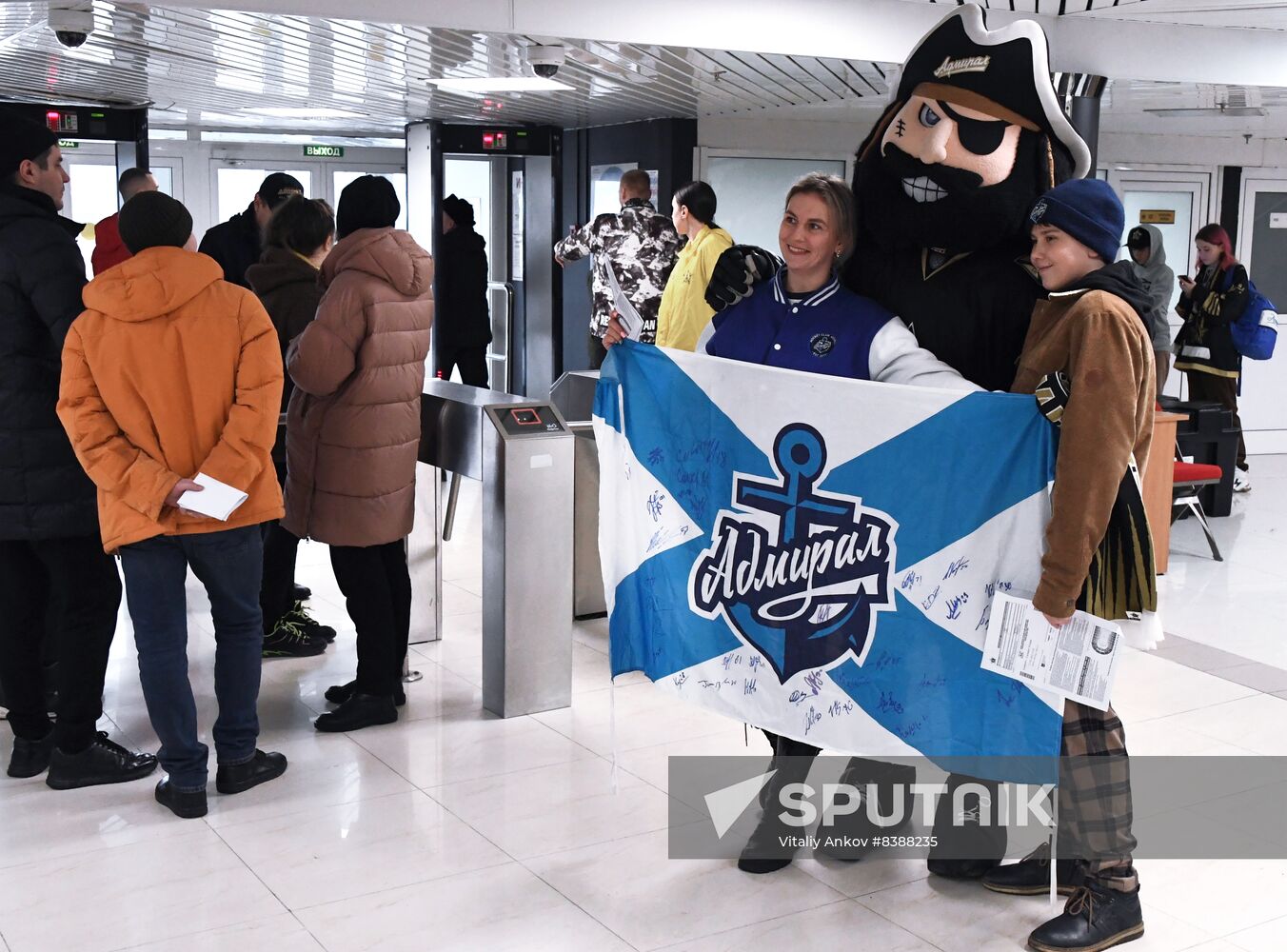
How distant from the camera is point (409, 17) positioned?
5.35 meters

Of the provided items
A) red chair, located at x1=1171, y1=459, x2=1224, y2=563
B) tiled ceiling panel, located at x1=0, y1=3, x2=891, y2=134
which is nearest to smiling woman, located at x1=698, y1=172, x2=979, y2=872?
tiled ceiling panel, located at x1=0, y1=3, x2=891, y2=134

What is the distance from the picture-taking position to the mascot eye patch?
293 centimetres

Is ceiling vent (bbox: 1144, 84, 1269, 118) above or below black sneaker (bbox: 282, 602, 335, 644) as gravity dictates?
above

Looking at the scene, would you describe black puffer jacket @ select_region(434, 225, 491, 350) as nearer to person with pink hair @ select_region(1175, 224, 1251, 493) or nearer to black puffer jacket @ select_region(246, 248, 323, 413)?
person with pink hair @ select_region(1175, 224, 1251, 493)

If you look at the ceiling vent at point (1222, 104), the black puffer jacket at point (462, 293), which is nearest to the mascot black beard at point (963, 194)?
the ceiling vent at point (1222, 104)

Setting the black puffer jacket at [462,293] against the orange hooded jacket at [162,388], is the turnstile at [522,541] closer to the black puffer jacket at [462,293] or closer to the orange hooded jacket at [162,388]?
the orange hooded jacket at [162,388]

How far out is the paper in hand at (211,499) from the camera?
3.20 m

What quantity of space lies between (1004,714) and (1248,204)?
9576 mm

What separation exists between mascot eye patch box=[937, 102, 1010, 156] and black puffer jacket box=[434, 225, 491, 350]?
22.5 feet

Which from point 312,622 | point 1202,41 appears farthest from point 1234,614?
point 312,622

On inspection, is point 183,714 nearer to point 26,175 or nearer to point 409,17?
point 26,175

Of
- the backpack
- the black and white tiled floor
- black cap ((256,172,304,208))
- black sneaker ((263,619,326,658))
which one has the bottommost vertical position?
the black and white tiled floor

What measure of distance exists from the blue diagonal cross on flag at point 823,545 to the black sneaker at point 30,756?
171 centimetres

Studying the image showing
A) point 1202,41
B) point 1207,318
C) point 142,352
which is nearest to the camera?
point 142,352
